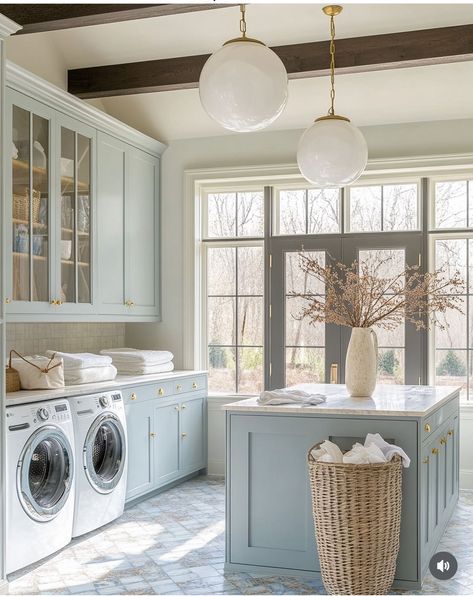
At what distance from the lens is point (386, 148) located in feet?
18.5

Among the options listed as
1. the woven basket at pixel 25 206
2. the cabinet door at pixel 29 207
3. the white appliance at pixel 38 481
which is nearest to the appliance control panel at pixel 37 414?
the white appliance at pixel 38 481

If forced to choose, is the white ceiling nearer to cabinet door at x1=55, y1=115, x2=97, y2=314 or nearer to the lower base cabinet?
cabinet door at x1=55, y1=115, x2=97, y2=314

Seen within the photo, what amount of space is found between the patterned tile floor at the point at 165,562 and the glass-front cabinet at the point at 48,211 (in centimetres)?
139

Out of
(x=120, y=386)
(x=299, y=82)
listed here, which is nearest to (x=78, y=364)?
(x=120, y=386)

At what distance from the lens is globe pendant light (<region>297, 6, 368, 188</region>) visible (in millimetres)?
3264

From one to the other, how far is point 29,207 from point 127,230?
1.38 metres

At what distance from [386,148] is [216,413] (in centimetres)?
249

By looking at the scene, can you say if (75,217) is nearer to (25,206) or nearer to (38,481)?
(25,206)

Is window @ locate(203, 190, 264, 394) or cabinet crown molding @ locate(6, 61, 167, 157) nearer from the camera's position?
cabinet crown molding @ locate(6, 61, 167, 157)

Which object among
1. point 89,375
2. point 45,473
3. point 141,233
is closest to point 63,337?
point 89,375

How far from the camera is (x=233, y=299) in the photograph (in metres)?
6.18

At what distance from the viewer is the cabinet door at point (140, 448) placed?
191 inches

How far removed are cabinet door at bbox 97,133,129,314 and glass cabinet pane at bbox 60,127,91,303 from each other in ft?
0.58

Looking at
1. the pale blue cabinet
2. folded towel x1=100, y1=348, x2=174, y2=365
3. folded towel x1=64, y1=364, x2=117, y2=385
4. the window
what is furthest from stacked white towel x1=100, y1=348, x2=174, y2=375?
the window
